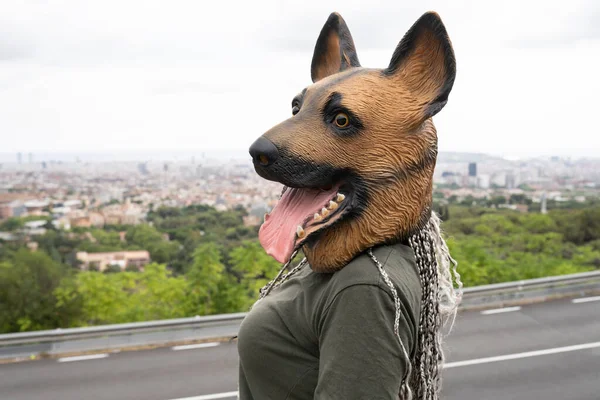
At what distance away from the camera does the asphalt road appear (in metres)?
5.80

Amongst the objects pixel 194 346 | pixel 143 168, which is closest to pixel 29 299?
pixel 194 346

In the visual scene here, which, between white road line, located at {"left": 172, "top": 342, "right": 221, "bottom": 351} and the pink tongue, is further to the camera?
white road line, located at {"left": 172, "top": 342, "right": 221, "bottom": 351}

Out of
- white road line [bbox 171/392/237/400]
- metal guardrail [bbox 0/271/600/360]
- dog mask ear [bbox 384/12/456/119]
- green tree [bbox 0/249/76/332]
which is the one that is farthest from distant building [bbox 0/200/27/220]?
dog mask ear [bbox 384/12/456/119]

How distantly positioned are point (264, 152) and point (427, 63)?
0.49 m

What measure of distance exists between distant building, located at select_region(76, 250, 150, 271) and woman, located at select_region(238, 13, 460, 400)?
1052 centimetres

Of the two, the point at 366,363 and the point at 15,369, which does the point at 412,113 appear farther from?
the point at 15,369

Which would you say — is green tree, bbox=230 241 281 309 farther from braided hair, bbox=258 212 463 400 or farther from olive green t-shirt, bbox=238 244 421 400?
olive green t-shirt, bbox=238 244 421 400

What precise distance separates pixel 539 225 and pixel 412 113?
42.0 feet

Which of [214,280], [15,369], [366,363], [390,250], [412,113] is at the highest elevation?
[412,113]

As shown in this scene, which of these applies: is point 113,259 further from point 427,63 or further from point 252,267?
point 427,63

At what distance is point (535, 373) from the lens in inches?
244

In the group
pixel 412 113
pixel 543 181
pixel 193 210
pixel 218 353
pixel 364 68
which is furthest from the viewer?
pixel 543 181

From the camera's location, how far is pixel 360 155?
1.44m

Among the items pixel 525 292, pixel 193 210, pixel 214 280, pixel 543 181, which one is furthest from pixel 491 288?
pixel 543 181
